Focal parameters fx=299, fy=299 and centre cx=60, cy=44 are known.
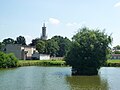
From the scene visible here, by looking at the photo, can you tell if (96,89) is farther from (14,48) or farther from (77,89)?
(14,48)

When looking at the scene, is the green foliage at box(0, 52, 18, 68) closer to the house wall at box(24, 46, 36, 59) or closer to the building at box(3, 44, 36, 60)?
the building at box(3, 44, 36, 60)

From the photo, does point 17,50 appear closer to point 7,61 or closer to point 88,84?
point 7,61

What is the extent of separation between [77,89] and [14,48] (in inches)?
3287

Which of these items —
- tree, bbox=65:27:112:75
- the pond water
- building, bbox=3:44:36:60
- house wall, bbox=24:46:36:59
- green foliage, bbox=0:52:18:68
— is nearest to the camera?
the pond water

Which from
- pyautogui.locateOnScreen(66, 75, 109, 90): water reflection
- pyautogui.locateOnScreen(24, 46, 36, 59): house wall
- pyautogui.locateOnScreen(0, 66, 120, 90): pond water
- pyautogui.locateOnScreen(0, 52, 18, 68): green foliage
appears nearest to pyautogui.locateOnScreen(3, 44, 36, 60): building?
pyautogui.locateOnScreen(24, 46, 36, 59): house wall

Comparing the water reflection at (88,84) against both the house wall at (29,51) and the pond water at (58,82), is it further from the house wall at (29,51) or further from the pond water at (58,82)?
the house wall at (29,51)

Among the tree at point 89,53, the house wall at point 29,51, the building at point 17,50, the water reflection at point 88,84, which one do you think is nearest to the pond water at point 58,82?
the water reflection at point 88,84

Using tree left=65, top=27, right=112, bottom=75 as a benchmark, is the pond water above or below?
below

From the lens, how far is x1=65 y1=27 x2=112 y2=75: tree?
54.3 m

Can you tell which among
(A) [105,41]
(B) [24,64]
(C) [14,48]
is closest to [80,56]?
(A) [105,41]

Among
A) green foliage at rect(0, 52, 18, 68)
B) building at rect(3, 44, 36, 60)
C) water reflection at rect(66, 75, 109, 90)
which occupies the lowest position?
water reflection at rect(66, 75, 109, 90)

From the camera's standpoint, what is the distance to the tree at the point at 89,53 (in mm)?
54350

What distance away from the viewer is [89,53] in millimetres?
54719

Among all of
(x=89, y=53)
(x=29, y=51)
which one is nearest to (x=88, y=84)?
(x=89, y=53)
